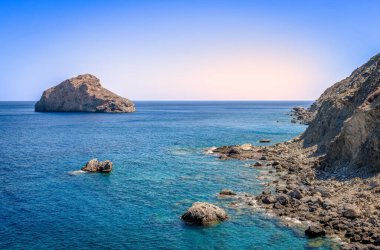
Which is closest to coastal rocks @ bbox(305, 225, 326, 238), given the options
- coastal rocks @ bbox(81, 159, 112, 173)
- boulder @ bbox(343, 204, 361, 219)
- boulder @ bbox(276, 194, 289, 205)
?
boulder @ bbox(343, 204, 361, 219)

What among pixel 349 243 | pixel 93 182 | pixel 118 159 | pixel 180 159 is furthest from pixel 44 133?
pixel 349 243

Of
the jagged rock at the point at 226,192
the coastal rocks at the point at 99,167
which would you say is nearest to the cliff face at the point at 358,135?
the jagged rock at the point at 226,192

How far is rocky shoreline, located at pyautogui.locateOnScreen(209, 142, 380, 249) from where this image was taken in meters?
35.7

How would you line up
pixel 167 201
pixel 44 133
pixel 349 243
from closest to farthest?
pixel 349 243, pixel 167 201, pixel 44 133

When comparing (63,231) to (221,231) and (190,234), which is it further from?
(221,231)

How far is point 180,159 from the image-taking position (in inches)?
3056

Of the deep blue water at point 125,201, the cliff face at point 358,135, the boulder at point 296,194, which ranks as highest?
the cliff face at point 358,135

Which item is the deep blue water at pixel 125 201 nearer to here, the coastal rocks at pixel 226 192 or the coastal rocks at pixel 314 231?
the coastal rocks at pixel 314 231

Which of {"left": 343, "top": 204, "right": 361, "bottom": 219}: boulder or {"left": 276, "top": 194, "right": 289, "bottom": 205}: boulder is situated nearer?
{"left": 343, "top": 204, "right": 361, "bottom": 219}: boulder

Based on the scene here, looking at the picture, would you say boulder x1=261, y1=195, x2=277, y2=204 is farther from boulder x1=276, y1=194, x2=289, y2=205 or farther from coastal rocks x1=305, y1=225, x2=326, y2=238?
coastal rocks x1=305, y1=225, x2=326, y2=238

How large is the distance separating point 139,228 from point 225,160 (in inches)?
1542

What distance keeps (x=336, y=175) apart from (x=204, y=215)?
2529cm

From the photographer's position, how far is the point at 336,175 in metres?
54.6

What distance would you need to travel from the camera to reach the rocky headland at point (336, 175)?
37375mm
